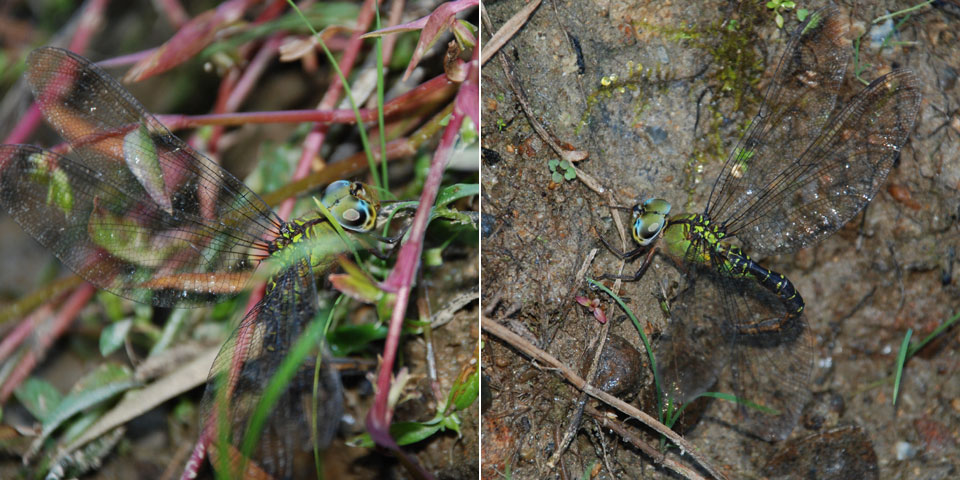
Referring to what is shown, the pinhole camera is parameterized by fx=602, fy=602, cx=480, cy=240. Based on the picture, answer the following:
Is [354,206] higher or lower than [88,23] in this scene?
lower

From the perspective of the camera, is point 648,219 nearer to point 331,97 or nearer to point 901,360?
point 901,360

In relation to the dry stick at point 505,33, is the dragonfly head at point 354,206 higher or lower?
lower

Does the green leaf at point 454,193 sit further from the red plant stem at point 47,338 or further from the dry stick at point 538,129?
the red plant stem at point 47,338

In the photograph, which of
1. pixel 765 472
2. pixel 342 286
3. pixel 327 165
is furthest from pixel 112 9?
pixel 765 472

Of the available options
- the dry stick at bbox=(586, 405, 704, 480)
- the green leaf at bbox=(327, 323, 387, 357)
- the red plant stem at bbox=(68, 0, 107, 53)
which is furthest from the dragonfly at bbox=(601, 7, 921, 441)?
the red plant stem at bbox=(68, 0, 107, 53)

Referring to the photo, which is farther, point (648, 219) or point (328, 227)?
point (328, 227)

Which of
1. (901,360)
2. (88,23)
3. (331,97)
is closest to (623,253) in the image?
(901,360)

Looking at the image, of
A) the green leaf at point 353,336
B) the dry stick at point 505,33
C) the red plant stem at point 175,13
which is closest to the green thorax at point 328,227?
the green leaf at point 353,336
